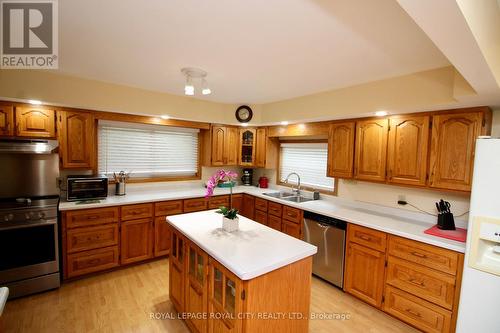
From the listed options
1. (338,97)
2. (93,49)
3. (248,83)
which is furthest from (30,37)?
(338,97)

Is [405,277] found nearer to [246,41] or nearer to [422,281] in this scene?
[422,281]

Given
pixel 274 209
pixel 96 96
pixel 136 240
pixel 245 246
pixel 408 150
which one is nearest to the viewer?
pixel 245 246

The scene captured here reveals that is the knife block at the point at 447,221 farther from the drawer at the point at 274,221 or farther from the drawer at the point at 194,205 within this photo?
the drawer at the point at 194,205

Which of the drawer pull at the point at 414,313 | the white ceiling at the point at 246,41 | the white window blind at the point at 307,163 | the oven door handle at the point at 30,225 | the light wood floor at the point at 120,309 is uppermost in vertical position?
the white ceiling at the point at 246,41

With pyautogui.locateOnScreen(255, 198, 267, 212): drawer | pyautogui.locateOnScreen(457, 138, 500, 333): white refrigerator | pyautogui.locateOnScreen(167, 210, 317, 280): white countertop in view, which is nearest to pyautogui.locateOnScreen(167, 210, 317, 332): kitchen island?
pyautogui.locateOnScreen(167, 210, 317, 280): white countertop

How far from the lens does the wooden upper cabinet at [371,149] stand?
269cm

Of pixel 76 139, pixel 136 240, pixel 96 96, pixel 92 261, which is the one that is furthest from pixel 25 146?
pixel 136 240

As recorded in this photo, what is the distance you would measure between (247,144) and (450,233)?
3.12m

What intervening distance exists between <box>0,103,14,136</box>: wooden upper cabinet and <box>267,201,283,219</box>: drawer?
3.25m

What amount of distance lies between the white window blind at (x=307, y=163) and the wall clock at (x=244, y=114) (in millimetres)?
826

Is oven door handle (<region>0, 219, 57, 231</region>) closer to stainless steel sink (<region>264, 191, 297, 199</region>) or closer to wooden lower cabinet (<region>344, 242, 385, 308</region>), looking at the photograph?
stainless steel sink (<region>264, 191, 297, 199</region>)

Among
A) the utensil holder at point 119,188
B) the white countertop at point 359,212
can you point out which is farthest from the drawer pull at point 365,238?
the utensil holder at point 119,188

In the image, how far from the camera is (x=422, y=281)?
2.16 m

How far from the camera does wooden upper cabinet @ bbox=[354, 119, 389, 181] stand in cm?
269
